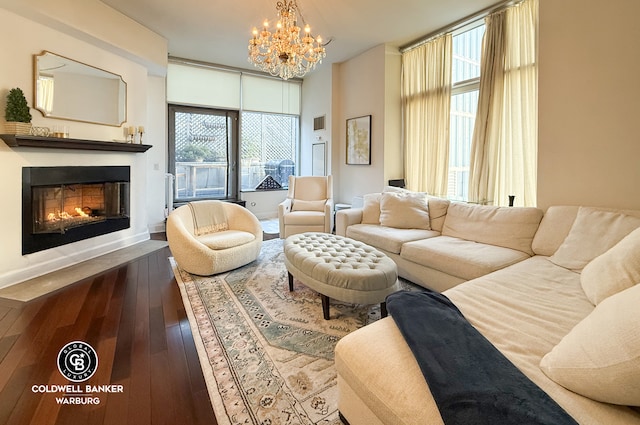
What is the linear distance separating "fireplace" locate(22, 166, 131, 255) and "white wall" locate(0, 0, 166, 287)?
77mm

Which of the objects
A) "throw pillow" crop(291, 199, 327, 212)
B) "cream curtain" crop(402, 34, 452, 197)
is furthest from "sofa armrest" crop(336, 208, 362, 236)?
"cream curtain" crop(402, 34, 452, 197)

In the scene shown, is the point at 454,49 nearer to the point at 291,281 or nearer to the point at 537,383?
the point at 291,281

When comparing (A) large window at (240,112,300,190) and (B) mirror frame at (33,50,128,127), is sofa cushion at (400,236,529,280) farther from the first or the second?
(A) large window at (240,112,300,190)

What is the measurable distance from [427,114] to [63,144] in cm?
460

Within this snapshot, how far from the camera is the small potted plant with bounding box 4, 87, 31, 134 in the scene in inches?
120

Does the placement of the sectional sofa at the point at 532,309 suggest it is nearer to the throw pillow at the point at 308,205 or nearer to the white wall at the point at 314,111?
the throw pillow at the point at 308,205

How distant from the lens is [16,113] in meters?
3.08

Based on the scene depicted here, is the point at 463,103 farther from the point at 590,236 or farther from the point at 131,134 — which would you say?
the point at 131,134

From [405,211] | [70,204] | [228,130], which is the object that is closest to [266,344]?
[405,211]

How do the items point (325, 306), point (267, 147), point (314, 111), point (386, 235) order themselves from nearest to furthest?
point (325, 306) → point (386, 235) → point (314, 111) → point (267, 147)

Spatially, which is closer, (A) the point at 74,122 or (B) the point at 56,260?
(B) the point at 56,260

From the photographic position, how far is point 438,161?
4695 millimetres

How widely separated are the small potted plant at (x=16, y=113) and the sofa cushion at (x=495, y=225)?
4337 millimetres

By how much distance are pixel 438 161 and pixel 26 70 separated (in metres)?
4.92
